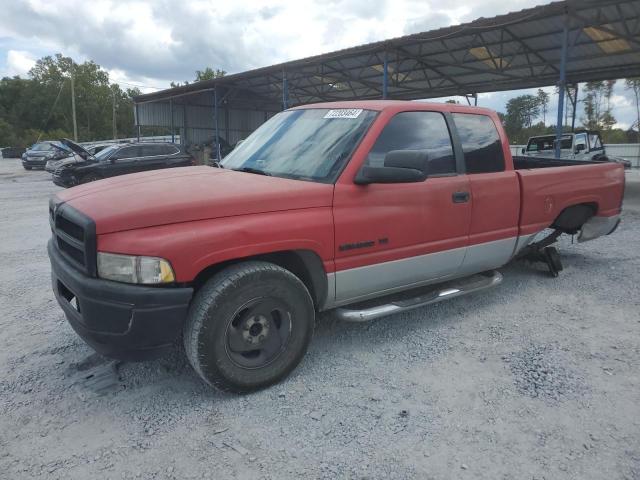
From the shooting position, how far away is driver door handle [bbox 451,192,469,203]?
3664 mm

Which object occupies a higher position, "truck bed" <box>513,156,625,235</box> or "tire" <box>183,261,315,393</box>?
"truck bed" <box>513,156,625,235</box>

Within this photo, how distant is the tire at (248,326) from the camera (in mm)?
2609

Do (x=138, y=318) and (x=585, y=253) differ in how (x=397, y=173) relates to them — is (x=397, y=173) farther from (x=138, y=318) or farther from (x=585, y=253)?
(x=585, y=253)

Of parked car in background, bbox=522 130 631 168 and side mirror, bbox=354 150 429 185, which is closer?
side mirror, bbox=354 150 429 185

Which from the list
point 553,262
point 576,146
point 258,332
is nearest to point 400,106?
point 258,332

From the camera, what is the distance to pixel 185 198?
2646 millimetres

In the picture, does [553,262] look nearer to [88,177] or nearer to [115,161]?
[115,161]

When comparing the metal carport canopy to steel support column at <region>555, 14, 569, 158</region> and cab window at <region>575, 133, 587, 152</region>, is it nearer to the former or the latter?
steel support column at <region>555, 14, 569, 158</region>

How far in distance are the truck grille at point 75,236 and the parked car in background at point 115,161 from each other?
11979 millimetres

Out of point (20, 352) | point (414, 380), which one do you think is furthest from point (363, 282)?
point (20, 352)

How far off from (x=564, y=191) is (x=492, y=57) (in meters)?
13.3

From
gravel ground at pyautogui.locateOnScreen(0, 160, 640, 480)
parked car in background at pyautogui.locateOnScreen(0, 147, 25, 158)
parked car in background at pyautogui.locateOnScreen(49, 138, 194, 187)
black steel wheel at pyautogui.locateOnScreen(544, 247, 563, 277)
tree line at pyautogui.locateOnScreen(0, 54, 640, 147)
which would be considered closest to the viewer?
gravel ground at pyautogui.locateOnScreen(0, 160, 640, 480)

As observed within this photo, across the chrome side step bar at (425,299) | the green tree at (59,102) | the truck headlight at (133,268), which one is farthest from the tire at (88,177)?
the green tree at (59,102)

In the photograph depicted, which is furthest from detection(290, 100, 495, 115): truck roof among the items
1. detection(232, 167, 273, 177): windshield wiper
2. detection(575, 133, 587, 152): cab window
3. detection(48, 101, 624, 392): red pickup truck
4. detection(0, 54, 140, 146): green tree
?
detection(0, 54, 140, 146): green tree
